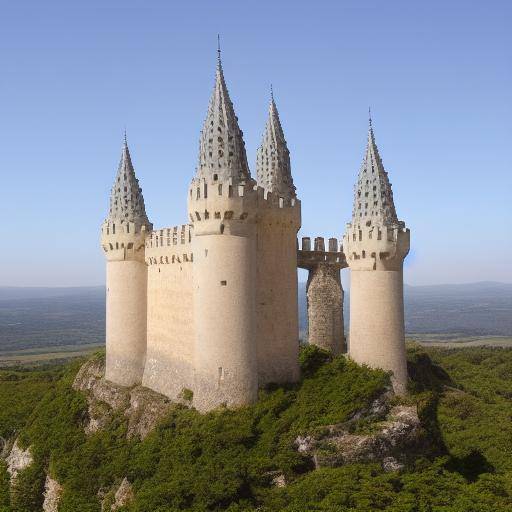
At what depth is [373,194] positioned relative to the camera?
3161 cm

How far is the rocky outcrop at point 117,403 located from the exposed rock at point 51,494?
3411 mm

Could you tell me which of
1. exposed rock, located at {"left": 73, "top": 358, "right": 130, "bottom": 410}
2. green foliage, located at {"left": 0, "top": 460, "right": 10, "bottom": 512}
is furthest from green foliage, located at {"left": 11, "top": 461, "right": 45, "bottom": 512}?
exposed rock, located at {"left": 73, "top": 358, "right": 130, "bottom": 410}

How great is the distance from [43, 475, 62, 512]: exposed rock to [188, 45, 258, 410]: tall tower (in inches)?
402

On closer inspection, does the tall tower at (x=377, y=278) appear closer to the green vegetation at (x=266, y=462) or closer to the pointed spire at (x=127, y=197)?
the green vegetation at (x=266, y=462)

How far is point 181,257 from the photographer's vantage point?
32.8m

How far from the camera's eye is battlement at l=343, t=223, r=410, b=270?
3061 centimetres

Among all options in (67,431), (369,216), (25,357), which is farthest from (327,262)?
(25,357)

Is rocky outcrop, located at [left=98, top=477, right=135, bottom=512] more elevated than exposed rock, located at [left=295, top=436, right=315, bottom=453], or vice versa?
exposed rock, located at [left=295, top=436, right=315, bottom=453]

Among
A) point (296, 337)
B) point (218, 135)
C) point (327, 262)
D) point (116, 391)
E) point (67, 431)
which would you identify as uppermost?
point (218, 135)

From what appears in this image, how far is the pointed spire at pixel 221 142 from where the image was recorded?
2881cm

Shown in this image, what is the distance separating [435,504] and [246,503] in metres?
7.01

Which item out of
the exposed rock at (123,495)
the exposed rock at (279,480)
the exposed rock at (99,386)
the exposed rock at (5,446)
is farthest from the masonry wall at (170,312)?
the exposed rock at (5,446)

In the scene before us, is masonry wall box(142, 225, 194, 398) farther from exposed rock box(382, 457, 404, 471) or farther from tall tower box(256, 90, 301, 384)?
exposed rock box(382, 457, 404, 471)

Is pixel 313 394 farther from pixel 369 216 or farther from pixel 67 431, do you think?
pixel 67 431
